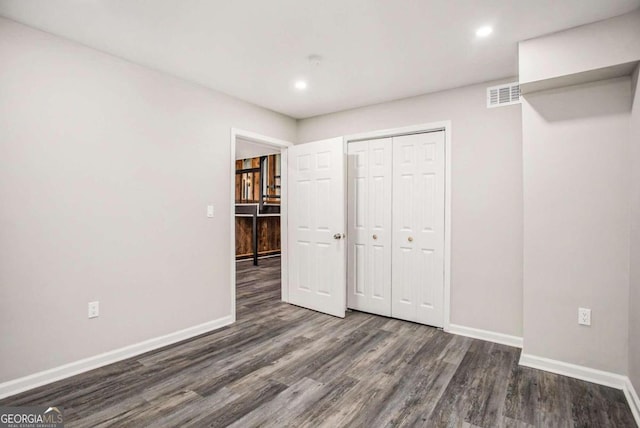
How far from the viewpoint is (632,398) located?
2061mm

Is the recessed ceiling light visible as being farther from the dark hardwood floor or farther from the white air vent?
the dark hardwood floor

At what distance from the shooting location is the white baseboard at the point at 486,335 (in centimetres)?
296

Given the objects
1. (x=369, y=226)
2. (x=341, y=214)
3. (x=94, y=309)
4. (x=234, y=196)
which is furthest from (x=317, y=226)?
(x=94, y=309)

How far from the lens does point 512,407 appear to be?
6.73 ft

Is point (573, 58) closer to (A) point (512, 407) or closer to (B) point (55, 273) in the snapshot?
(A) point (512, 407)

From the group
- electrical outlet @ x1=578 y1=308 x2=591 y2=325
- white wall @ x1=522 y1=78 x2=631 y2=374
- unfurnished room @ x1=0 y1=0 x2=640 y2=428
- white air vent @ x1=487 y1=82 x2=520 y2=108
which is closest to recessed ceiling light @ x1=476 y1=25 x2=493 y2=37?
unfurnished room @ x1=0 y1=0 x2=640 y2=428

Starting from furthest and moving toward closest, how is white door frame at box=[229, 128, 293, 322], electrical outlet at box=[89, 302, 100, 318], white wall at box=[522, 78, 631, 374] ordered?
white door frame at box=[229, 128, 293, 322], electrical outlet at box=[89, 302, 100, 318], white wall at box=[522, 78, 631, 374]

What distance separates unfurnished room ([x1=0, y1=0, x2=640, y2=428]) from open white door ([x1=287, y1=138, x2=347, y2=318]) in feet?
0.37

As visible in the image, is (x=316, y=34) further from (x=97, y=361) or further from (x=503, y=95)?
(x=97, y=361)

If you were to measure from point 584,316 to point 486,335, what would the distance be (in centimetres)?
89

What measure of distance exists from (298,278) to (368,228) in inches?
43.4

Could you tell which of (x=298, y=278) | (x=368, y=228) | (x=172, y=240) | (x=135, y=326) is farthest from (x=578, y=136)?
(x=135, y=326)

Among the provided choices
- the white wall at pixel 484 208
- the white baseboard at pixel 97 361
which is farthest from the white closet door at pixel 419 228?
the white baseboard at pixel 97 361

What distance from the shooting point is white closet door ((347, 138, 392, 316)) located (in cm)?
377
